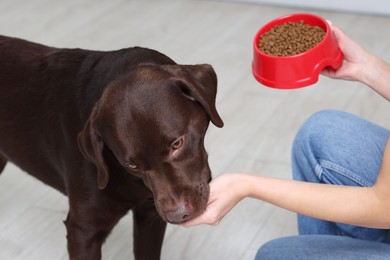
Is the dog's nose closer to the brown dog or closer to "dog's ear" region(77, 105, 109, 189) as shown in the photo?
the brown dog

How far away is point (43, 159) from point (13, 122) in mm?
122

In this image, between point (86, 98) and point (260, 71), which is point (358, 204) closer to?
point (260, 71)

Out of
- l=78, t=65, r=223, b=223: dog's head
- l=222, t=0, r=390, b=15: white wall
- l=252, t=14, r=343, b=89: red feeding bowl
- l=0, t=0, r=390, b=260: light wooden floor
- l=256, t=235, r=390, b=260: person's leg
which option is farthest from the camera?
l=222, t=0, r=390, b=15: white wall

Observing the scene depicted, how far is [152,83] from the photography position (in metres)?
1.46

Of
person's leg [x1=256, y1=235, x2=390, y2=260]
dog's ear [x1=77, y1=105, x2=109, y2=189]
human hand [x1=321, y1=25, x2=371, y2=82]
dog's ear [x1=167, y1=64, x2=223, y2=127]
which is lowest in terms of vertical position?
person's leg [x1=256, y1=235, x2=390, y2=260]

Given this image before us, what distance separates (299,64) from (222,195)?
44 centimetres

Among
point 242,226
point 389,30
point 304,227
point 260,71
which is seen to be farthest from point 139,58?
point 389,30

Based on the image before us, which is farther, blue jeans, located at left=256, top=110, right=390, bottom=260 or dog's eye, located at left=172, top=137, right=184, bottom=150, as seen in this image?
blue jeans, located at left=256, top=110, right=390, bottom=260

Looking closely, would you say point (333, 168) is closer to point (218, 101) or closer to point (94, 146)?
point (94, 146)

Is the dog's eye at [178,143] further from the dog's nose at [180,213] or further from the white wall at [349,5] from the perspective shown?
the white wall at [349,5]

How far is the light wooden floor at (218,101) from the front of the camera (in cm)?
228

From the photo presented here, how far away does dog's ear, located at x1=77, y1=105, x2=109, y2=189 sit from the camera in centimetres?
152

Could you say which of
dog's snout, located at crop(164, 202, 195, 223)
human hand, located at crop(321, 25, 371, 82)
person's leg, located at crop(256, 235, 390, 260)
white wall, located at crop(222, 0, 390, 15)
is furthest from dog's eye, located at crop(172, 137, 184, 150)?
white wall, located at crop(222, 0, 390, 15)

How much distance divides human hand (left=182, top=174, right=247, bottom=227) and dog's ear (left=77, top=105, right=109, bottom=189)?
0.71 feet
